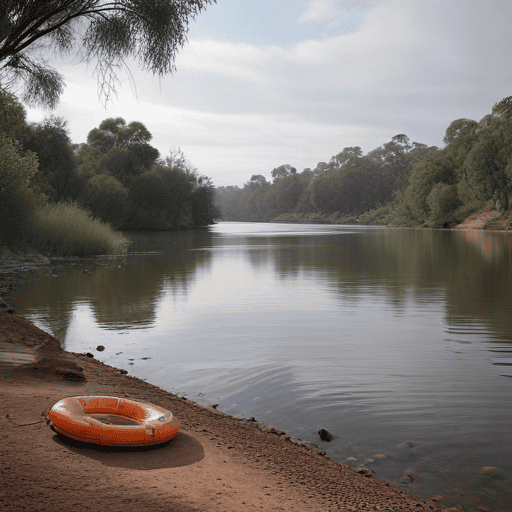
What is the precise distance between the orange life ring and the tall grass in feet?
66.3

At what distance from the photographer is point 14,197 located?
2180 centimetres

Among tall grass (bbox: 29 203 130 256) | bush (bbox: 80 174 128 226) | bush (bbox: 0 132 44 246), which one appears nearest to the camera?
bush (bbox: 0 132 44 246)

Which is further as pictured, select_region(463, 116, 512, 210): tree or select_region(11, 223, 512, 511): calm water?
select_region(463, 116, 512, 210): tree

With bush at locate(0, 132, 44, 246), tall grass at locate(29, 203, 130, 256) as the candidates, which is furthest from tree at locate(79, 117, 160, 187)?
bush at locate(0, 132, 44, 246)

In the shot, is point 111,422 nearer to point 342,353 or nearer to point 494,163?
point 342,353

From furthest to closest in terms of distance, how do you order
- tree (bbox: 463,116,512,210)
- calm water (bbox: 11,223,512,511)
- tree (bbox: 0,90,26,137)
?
tree (bbox: 463,116,512,210), tree (bbox: 0,90,26,137), calm water (bbox: 11,223,512,511)

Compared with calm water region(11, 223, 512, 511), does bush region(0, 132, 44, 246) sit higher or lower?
higher

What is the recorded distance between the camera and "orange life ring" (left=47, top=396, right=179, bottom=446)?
170 inches

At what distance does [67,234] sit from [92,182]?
115 ft

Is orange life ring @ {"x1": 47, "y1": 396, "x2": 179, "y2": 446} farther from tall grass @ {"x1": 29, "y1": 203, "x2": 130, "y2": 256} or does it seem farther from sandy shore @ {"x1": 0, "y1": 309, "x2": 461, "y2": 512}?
tall grass @ {"x1": 29, "y1": 203, "x2": 130, "y2": 256}

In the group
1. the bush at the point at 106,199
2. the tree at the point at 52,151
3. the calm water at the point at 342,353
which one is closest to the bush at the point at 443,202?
the bush at the point at 106,199

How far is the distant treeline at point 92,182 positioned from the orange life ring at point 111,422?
15.7 meters

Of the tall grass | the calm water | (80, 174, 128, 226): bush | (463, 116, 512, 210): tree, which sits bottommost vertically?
the calm water

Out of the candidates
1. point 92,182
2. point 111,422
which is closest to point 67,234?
point 111,422
